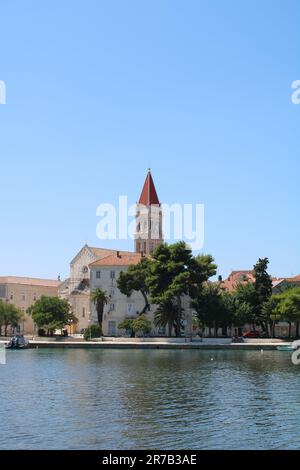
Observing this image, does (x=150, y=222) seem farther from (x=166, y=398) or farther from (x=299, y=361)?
(x=166, y=398)

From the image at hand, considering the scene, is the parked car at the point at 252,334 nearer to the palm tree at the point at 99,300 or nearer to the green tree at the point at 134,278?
the green tree at the point at 134,278

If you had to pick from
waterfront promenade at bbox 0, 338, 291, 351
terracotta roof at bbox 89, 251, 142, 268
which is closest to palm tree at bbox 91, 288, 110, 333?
terracotta roof at bbox 89, 251, 142, 268

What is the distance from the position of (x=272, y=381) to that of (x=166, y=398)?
1156 cm

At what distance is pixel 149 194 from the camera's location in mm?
125312

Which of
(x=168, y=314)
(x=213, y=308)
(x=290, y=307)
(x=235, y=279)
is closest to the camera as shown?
(x=290, y=307)

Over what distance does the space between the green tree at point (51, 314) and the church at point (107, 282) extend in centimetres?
464

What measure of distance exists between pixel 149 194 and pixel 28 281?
96.8ft

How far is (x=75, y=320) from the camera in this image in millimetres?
105938

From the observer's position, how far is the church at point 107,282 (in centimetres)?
10244

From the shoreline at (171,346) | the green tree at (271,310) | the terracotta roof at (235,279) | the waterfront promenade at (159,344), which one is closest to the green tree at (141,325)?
the waterfront promenade at (159,344)

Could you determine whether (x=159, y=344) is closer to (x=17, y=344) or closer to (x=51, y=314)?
(x=17, y=344)

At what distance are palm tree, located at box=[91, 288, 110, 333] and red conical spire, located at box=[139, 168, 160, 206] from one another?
26753 millimetres

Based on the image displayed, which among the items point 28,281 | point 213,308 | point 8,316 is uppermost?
point 28,281

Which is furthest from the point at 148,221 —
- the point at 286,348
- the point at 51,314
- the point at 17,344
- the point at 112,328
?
the point at 286,348
